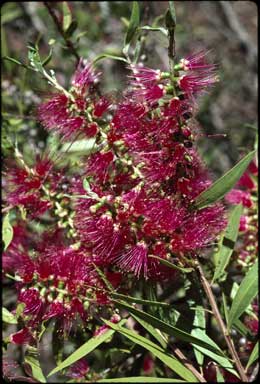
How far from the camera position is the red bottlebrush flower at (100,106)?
1.12 m

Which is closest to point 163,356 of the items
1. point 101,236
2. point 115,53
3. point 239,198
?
point 101,236

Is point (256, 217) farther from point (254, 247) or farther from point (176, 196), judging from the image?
point (176, 196)

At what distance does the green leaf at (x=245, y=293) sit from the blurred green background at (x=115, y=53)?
0.74 metres

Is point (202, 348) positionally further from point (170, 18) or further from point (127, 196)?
point (170, 18)

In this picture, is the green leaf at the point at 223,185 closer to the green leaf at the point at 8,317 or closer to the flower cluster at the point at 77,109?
the flower cluster at the point at 77,109

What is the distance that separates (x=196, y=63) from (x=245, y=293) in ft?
1.48

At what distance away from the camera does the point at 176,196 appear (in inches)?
41.5

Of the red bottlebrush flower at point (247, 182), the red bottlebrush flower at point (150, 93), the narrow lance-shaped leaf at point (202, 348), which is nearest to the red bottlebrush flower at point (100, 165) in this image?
the red bottlebrush flower at point (150, 93)

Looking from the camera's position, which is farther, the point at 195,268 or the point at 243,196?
the point at 243,196

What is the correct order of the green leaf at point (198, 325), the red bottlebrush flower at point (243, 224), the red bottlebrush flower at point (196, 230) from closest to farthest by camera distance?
the red bottlebrush flower at point (196, 230)
the green leaf at point (198, 325)
the red bottlebrush flower at point (243, 224)

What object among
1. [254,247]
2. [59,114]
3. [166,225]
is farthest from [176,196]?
[254,247]

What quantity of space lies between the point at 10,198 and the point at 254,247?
23.5 inches

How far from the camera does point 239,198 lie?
156cm

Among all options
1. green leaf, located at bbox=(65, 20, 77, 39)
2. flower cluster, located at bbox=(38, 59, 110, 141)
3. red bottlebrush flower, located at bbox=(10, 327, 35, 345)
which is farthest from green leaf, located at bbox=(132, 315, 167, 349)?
green leaf, located at bbox=(65, 20, 77, 39)
